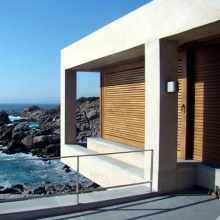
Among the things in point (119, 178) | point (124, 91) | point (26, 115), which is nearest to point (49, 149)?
point (124, 91)

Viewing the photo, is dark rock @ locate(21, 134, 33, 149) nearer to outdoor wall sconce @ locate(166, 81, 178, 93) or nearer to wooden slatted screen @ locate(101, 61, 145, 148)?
wooden slatted screen @ locate(101, 61, 145, 148)

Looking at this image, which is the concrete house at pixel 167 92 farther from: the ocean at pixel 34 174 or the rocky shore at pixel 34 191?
the ocean at pixel 34 174

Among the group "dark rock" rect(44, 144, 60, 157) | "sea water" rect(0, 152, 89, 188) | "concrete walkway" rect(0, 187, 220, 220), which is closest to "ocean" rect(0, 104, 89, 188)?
"sea water" rect(0, 152, 89, 188)

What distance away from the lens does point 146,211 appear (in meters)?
5.99

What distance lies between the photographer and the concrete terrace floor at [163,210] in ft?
18.7

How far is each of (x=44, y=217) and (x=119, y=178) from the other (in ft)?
11.5

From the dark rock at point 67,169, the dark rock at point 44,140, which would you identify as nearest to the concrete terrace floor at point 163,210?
the dark rock at point 67,169

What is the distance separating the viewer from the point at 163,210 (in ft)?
19.8

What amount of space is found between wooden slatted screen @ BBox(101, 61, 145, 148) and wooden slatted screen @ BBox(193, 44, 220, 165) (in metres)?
2.43

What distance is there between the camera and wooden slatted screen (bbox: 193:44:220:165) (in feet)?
25.8

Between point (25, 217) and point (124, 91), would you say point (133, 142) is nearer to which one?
point (124, 91)

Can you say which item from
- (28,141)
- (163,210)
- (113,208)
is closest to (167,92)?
(163,210)

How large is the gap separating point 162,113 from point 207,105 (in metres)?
1.66

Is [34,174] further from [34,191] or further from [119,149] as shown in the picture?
[119,149]
